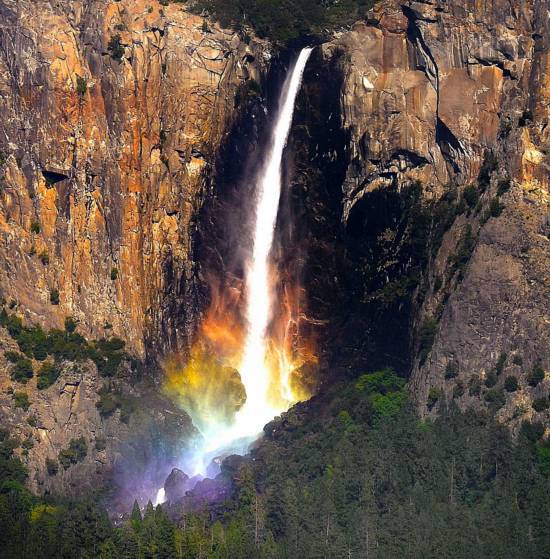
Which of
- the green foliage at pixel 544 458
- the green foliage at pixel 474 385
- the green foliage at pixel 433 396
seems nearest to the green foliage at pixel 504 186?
the green foliage at pixel 474 385

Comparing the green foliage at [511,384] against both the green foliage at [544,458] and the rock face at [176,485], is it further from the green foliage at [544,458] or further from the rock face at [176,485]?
the rock face at [176,485]

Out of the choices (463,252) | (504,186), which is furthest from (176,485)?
(504,186)

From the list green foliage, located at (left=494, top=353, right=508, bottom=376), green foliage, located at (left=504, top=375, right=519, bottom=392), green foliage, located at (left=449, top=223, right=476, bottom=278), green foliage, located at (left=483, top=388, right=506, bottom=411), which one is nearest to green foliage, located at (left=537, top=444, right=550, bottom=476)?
green foliage, located at (left=483, top=388, right=506, bottom=411)

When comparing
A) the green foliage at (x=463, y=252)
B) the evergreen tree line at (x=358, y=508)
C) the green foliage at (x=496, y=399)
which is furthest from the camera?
the green foliage at (x=463, y=252)

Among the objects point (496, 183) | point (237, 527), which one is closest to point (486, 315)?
point (496, 183)

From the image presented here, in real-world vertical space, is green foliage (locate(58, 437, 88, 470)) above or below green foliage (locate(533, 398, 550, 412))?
below

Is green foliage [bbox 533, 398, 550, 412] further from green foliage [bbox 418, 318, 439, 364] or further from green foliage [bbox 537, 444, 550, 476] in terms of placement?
green foliage [bbox 418, 318, 439, 364]
